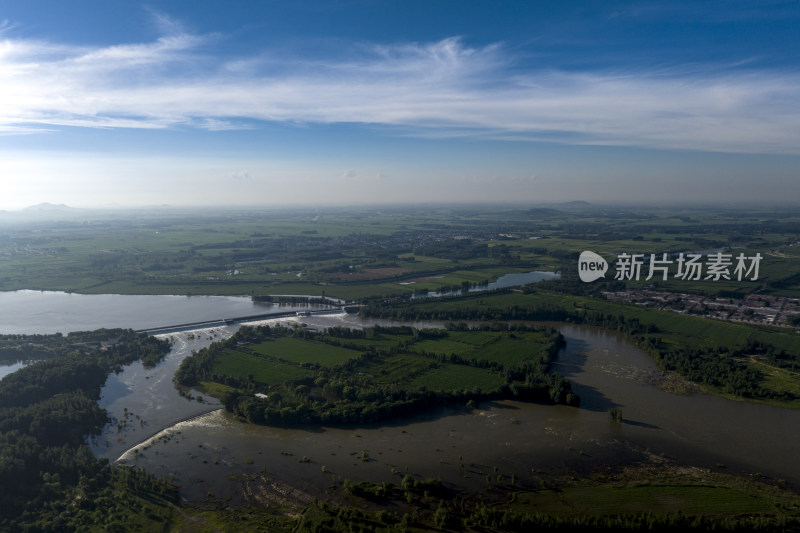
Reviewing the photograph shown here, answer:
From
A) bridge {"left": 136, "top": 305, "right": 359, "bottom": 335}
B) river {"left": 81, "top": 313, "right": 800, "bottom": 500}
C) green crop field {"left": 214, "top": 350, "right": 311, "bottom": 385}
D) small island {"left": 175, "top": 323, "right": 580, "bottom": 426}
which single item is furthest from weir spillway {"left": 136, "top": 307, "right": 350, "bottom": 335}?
river {"left": 81, "top": 313, "right": 800, "bottom": 500}

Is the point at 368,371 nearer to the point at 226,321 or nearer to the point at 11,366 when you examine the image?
the point at 226,321

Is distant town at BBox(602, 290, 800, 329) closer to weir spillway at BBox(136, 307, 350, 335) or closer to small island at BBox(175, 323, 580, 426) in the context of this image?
small island at BBox(175, 323, 580, 426)

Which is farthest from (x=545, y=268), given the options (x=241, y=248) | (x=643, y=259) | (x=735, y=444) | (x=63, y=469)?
(x=63, y=469)

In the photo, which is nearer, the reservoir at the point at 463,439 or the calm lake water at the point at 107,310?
the reservoir at the point at 463,439

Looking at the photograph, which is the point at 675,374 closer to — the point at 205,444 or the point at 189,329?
the point at 205,444

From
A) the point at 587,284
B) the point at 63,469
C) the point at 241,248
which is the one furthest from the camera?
the point at 241,248

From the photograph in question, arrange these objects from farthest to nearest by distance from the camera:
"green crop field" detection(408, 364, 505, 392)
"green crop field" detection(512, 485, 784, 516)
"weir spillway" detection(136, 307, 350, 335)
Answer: "weir spillway" detection(136, 307, 350, 335)
"green crop field" detection(408, 364, 505, 392)
"green crop field" detection(512, 485, 784, 516)

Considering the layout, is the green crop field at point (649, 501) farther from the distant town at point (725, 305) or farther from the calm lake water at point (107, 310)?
the calm lake water at point (107, 310)

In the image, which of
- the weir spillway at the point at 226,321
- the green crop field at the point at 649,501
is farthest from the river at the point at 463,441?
the weir spillway at the point at 226,321

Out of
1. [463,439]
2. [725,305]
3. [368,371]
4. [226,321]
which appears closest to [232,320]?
[226,321]
